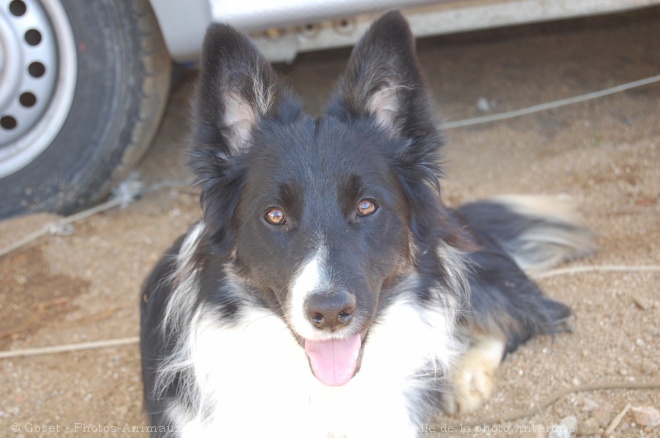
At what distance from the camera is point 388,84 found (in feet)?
10.2

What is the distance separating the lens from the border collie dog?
2.91 m

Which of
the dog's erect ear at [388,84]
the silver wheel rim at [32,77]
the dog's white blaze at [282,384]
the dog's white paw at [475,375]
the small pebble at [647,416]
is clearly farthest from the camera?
the silver wheel rim at [32,77]

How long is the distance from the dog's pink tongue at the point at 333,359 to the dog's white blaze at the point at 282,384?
0.67 feet

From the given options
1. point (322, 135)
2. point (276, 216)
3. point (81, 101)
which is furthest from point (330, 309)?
point (81, 101)

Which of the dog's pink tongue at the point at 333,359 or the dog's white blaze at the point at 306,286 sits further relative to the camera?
the dog's pink tongue at the point at 333,359

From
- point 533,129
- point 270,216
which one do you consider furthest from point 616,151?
point 270,216

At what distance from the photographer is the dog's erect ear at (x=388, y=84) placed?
2.98 m

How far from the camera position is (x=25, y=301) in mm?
4652

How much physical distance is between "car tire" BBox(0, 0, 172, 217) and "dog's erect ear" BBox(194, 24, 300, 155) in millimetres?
1940

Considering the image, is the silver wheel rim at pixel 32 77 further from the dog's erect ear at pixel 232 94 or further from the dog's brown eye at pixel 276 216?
the dog's brown eye at pixel 276 216

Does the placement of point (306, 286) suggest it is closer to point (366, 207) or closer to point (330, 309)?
point (330, 309)

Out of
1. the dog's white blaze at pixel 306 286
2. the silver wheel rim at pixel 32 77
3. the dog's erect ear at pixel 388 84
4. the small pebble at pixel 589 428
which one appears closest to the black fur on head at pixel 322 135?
the dog's erect ear at pixel 388 84

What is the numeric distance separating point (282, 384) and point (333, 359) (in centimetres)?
35

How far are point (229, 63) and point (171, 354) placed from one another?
4.38 ft
